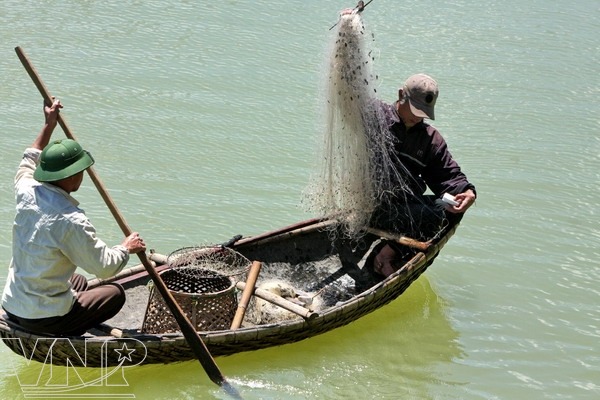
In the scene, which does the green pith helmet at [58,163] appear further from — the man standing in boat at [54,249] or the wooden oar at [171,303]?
the wooden oar at [171,303]

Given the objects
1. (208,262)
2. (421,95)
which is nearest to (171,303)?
(208,262)

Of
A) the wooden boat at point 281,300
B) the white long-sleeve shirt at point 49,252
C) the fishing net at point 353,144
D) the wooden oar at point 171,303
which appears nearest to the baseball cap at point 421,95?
the fishing net at point 353,144

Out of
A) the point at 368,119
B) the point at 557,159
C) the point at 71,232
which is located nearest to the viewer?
the point at 71,232

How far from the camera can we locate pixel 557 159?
8.30 metres

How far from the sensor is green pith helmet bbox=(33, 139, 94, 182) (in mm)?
4164

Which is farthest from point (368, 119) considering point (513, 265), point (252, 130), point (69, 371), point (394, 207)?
point (252, 130)

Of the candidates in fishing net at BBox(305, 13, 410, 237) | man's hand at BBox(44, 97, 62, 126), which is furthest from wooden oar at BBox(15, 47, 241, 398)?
fishing net at BBox(305, 13, 410, 237)

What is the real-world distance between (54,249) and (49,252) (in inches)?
1.1

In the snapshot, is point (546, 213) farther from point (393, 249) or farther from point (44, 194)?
point (44, 194)

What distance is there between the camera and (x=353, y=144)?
5605 millimetres

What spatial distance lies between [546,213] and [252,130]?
2923mm

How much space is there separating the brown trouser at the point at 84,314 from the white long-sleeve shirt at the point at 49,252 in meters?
0.06

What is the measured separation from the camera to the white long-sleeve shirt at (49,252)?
4172 millimetres

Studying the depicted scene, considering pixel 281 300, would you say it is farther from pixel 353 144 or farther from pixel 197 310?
pixel 353 144
